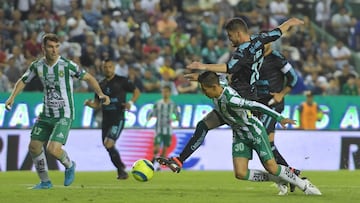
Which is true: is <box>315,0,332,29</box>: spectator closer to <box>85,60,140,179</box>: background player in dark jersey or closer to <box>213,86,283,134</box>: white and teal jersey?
<box>85,60,140,179</box>: background player in dark jersey

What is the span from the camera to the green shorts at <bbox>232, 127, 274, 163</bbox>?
553 inches

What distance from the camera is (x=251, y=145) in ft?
46.5

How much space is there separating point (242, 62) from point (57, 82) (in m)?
3.23

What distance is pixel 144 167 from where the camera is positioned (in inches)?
566

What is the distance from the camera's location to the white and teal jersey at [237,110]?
1354 centimetres

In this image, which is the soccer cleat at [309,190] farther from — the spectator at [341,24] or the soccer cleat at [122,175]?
the spectator at [341,24]

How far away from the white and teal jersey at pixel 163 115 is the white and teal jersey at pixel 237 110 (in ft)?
37.1

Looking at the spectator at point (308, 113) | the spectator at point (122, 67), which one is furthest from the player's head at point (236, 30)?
the spectator at point (122, 67)

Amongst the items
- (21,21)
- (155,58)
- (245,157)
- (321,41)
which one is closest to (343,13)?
(321,41)

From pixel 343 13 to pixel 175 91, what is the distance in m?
7.01

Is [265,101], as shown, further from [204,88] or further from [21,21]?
[21,21]

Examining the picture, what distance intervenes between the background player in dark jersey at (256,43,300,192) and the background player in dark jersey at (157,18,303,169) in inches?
42.8

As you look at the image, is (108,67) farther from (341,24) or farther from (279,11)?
(341,24)

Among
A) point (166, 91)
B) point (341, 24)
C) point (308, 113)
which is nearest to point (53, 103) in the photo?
point (166, 91)
